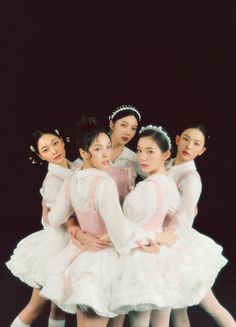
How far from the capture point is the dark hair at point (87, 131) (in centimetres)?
425

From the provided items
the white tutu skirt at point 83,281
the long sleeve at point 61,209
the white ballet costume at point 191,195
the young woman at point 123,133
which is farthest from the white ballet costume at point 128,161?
the white tutu skirt at point 83,281

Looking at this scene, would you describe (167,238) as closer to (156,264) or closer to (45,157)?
(156,264)

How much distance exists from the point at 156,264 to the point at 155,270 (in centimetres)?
4

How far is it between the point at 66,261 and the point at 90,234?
0.71ft

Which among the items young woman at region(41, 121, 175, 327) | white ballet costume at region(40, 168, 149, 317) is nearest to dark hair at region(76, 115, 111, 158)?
young woman at region(41, 121, 175, 327)

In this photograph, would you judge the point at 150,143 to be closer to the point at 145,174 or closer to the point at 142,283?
the point at 145,174

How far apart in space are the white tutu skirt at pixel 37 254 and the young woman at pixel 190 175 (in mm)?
782

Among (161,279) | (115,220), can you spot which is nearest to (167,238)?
(161,279)

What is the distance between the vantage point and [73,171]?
4.71 meters

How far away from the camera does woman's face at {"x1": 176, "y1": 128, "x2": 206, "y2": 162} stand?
15.1 feet

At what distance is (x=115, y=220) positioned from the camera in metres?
4.13

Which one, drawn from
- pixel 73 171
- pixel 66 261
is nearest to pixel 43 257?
pixel 66 261

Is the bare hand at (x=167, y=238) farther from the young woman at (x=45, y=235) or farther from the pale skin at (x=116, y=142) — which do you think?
the young woman at (x=45, y=235)

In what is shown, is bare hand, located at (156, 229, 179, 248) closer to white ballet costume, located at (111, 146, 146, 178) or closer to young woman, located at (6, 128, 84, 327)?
white ballet costume, located at (111, 146, 146, 178)
